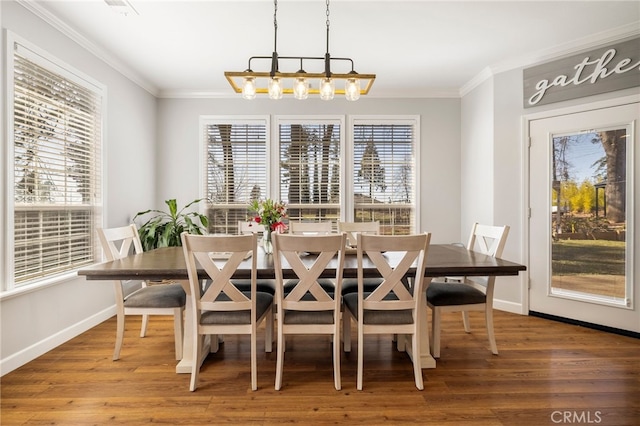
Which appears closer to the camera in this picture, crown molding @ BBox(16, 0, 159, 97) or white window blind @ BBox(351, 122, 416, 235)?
crown molding @ BBox(16, 0, 159, 97)

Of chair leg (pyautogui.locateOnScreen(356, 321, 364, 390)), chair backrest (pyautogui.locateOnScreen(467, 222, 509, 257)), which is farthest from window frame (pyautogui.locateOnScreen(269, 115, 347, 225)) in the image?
chair leg (pyautogui.locateOnScreen(356, 321, 364, 390))

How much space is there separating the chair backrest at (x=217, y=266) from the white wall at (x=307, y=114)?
2.64 m

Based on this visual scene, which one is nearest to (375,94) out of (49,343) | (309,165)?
(309,165)

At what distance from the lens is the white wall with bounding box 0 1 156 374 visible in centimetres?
227

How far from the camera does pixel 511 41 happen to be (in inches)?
121

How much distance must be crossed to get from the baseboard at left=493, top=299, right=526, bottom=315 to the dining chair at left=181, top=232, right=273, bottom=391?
2.87m

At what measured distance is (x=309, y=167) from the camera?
432 centimetres

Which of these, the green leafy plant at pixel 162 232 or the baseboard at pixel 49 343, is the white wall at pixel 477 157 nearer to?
the green leafy plant at pixel 162 232

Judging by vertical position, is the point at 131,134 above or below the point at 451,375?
above

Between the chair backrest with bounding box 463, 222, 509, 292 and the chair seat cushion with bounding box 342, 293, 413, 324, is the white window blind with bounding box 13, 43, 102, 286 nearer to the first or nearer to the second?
the chair seat cushion with bounding box 342, 293, 413, 324

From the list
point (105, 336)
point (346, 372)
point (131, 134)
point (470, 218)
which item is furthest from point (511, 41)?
point (105, 336)

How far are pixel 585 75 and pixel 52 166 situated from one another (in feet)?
16.0

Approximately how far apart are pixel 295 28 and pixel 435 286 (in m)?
2.50

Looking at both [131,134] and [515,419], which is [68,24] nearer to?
[131,134]
